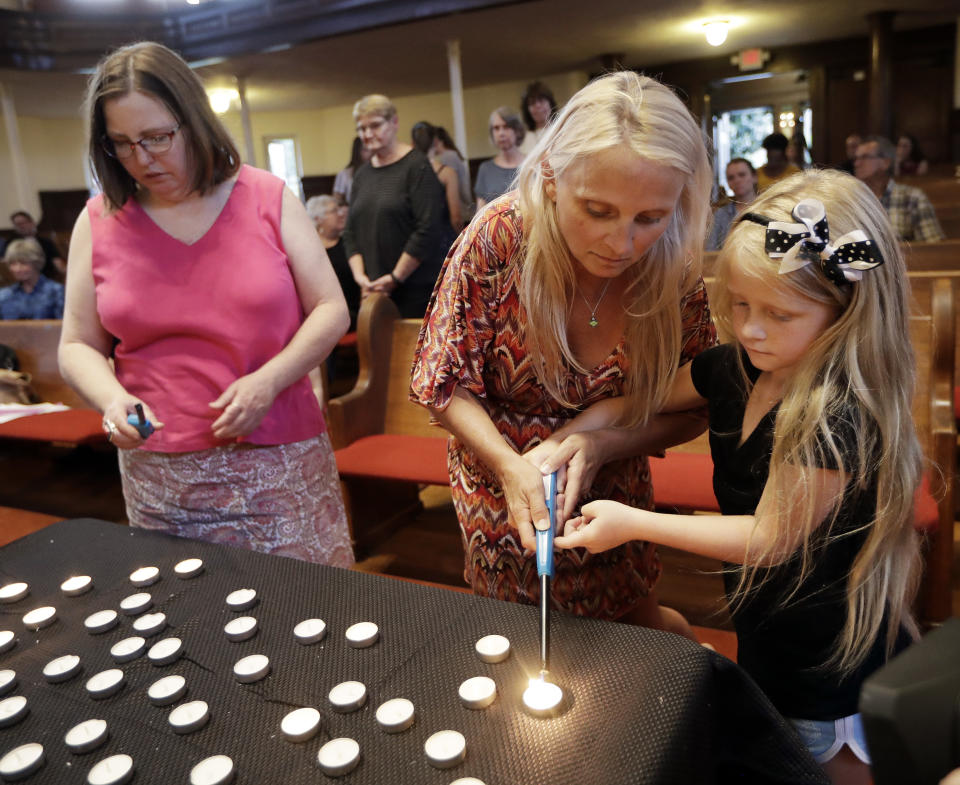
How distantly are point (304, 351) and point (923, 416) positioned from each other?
1680 millimetres

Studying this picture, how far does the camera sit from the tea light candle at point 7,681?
2.99 feet

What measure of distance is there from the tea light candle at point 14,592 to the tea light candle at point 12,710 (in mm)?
279

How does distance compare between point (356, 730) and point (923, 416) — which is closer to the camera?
point (356, 730)

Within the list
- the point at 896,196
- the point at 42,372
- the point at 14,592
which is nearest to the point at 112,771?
the point at 14,592

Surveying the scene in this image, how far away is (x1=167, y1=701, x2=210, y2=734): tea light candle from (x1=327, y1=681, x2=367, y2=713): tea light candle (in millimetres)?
128

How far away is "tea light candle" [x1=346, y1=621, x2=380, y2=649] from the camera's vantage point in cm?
93

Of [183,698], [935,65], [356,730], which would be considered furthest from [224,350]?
[935,65]

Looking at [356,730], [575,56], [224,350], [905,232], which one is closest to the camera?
[356,730]

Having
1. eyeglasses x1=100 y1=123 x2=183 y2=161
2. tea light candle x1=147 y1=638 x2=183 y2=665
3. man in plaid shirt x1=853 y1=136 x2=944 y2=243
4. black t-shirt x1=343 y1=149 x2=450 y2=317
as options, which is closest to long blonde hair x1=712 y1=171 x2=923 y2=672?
tea light candle x1=147 y1=638 x2=183 y2=665

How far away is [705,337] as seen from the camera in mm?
1378

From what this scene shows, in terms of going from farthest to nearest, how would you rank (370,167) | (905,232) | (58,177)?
(58,177)
(905,232)
(370,167)

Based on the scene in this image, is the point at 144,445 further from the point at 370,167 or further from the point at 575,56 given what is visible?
the point at 575,56

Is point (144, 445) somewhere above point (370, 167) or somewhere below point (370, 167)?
below

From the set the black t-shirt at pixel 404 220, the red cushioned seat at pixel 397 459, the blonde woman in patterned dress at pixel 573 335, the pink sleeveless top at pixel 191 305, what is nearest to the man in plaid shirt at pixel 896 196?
the black t-shirt at pixel 404 220
